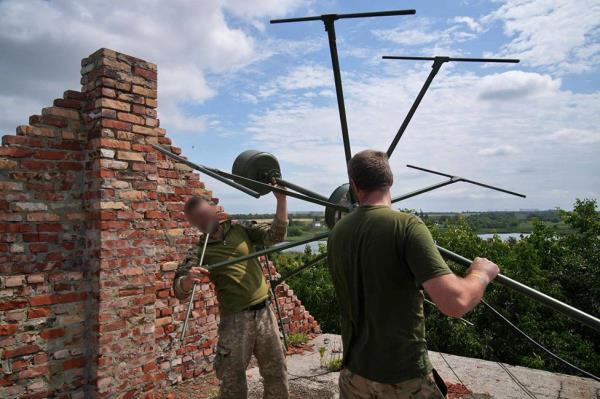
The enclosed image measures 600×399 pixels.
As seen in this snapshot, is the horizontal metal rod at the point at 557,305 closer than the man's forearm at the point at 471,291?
No

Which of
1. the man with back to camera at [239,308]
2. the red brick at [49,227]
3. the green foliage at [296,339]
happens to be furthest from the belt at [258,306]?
the green foliage at [296,339]

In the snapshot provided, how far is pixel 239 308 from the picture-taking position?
336 centimetres

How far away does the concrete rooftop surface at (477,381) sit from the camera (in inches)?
190

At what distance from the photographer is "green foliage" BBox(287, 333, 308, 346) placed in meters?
6.71

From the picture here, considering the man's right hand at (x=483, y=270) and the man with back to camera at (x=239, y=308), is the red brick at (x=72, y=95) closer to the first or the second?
the man with back to camera at (x=239, y=308)

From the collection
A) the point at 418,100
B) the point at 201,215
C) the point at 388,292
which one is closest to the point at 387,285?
the point at 388,292

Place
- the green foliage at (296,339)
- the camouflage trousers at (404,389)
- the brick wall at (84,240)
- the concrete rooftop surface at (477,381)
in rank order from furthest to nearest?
the green foliage at (296,339)
the concrete rooftop surface at (477,381)
the brick wall at (84,240)
the camouflage trousers at (404,389)

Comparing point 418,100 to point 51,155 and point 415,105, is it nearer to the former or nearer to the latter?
point 415,105

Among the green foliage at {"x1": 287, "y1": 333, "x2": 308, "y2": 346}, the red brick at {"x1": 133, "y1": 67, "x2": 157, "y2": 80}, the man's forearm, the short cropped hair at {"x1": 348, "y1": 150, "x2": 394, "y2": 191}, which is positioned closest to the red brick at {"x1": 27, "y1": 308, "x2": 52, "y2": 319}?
the red brick at {"x1": 133, "y1": 67, "x2": 157, "y2": 80}

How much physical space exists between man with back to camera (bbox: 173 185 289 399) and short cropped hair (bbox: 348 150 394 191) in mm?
1412

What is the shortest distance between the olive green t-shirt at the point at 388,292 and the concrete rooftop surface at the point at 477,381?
10.4ft

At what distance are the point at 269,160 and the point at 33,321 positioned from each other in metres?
2.28

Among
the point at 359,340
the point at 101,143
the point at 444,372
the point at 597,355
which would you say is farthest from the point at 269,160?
the point at 597,355

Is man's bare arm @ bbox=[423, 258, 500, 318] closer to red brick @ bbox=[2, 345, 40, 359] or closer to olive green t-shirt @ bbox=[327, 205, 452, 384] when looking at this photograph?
olive green t-shirt @ bbox=[327, 205, 452, 384]
